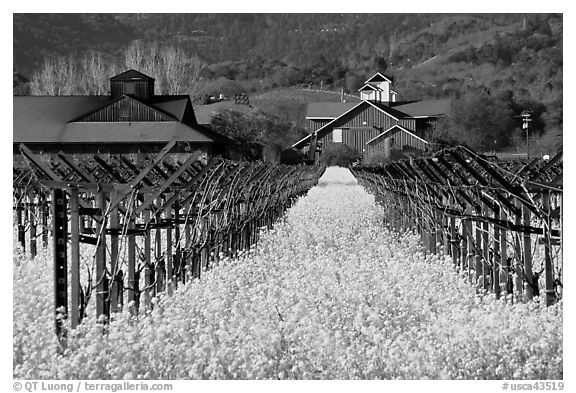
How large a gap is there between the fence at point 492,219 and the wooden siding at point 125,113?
41.5m

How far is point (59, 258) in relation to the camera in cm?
866

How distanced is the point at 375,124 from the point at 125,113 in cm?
4254

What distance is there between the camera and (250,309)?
10.0 metres

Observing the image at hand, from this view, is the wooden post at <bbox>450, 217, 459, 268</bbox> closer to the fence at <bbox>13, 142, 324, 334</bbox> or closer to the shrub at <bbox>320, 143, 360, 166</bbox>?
the fence at <bbox>13, 142, 324, 334</bbox>

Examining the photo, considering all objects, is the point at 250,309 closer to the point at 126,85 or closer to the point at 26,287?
the point at 26,287

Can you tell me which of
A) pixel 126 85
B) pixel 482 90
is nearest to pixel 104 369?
pixel 126 85

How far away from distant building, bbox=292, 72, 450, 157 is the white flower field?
70977mm

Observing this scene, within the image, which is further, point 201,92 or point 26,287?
point 201,92

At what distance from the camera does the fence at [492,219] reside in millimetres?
9953

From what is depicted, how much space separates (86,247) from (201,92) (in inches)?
2698

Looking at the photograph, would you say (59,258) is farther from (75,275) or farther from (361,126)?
(361,126)

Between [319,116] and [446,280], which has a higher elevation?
[319,116]

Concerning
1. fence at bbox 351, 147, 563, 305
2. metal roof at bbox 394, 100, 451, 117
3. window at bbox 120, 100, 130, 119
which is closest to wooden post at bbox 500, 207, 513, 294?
fence at bbox 351, 147, 563, 305

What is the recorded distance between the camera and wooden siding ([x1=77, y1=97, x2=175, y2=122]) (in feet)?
195
